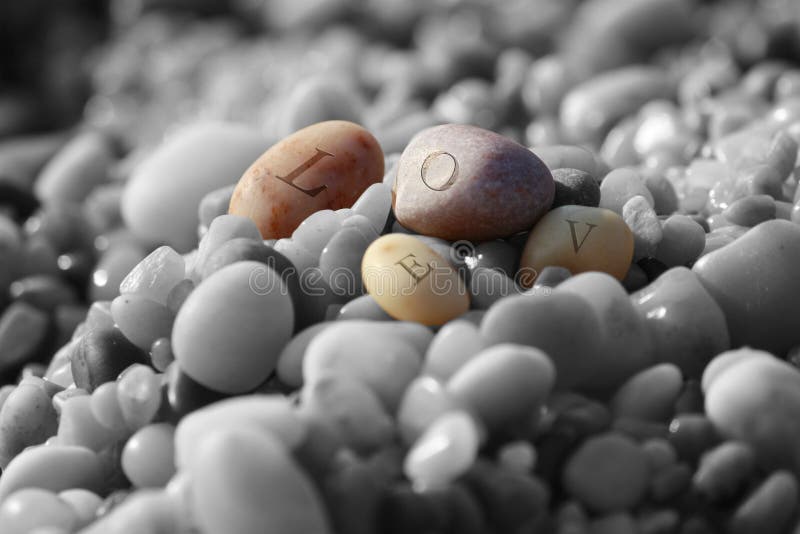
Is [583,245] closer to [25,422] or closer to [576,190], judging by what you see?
[576,190]

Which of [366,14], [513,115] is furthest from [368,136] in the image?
[366,14]

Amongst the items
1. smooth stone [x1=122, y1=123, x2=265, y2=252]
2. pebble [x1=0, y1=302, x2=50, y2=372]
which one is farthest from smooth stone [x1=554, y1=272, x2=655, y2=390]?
pebble [x1=0, y1=302, x2=50, y2=372]

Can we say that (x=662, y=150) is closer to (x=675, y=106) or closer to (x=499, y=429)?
(x=675, y=106)

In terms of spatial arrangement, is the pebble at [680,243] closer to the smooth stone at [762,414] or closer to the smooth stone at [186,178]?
the smooth stone at [762,414]

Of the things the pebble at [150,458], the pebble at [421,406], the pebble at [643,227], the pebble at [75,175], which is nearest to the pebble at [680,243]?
the pebble at [643,227]

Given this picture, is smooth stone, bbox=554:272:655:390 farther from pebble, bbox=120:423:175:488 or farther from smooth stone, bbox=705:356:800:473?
pebble, bbox=120:423:175:488
